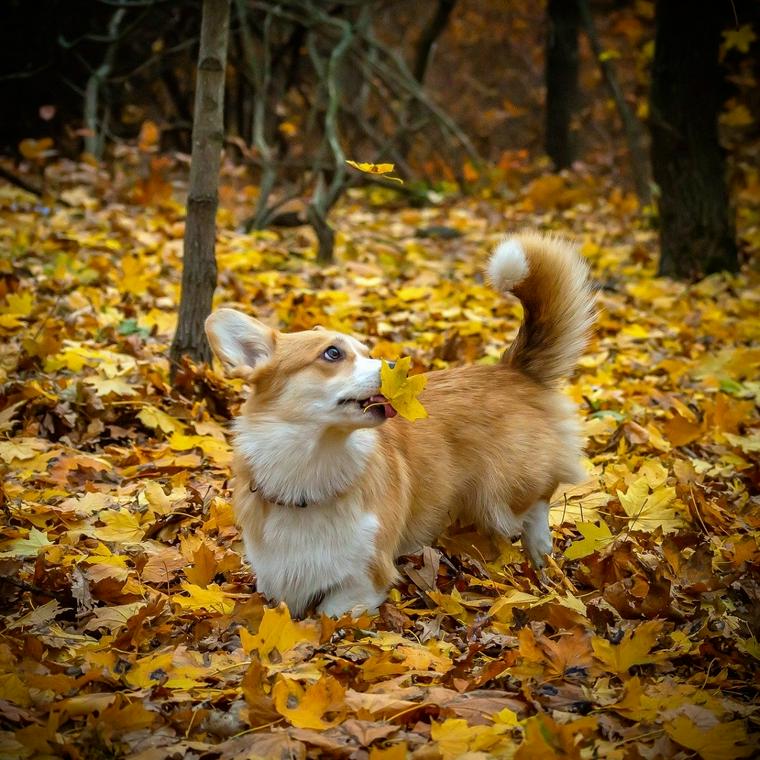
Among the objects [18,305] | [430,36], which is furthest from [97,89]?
[18,305]

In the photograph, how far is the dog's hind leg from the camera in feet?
9.67

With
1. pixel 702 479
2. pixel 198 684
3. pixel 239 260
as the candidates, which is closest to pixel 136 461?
pixel 198 684

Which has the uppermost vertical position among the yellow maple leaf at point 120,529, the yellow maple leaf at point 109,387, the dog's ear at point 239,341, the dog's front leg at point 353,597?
the dog's ear at point 239,341

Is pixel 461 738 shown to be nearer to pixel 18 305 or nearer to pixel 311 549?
pixel 311 549

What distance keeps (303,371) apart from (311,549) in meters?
0.53

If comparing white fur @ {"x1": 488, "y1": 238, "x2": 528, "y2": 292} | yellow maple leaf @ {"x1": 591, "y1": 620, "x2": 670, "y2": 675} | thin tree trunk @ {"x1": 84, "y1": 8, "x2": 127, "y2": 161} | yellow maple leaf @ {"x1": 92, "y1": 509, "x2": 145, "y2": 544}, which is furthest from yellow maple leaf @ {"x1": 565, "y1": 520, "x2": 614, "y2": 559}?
thin tree trunk @ {"x1": 84, "y1": 8, "x2": 127, "y2": 161}

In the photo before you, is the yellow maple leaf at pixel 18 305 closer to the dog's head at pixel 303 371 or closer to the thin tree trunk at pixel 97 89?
the dog's head at pixel 303 371

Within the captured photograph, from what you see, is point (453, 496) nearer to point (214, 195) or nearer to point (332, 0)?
point (214, 195)

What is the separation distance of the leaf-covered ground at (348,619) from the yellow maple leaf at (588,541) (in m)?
0.01

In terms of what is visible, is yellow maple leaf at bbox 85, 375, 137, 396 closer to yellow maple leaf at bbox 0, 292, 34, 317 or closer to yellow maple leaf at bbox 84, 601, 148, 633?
yellow maple leaf at bbox 0, 292, 34, 317

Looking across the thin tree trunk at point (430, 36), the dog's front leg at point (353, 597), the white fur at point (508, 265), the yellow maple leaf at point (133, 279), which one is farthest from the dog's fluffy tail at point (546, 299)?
the thin tree trunk at point (430, 36)

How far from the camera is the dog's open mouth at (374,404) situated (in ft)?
A: 8.04

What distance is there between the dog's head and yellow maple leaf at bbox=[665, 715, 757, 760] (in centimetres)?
110

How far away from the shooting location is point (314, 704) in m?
1.87
